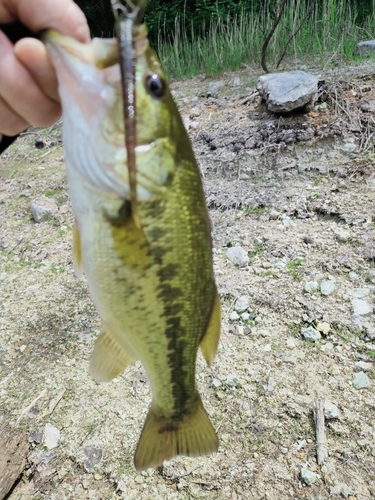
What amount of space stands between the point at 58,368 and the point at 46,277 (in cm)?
92

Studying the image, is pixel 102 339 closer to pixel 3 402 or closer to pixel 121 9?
pixel 121 9

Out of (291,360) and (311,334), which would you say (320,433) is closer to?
(291,360)

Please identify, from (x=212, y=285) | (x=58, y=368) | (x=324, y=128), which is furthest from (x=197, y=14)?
(x=212, y=285)

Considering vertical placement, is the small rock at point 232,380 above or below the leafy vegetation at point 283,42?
below

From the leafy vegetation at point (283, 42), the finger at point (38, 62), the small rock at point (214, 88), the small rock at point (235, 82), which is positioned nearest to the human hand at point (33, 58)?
the finger at point (38, 62)

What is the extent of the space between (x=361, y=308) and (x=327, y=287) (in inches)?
10.0

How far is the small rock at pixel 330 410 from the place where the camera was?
89.8 inches

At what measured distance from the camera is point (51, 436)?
2.34 metres

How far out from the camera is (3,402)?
99.4 inches

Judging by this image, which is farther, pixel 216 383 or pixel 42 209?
pixel 42 209

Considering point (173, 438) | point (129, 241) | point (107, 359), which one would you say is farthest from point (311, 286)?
point (129, 241)

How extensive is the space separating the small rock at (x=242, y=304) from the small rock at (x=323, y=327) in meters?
0.45

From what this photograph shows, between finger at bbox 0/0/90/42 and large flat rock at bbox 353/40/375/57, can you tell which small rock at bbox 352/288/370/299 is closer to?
finger at bbox 0/0/90/42

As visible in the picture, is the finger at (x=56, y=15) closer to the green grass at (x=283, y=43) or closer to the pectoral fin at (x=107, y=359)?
the pectoral fin at (x=107, y=359)
